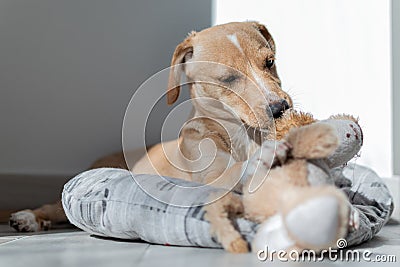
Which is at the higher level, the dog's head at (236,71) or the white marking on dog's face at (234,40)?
the white marking on dog's face at (234,40)

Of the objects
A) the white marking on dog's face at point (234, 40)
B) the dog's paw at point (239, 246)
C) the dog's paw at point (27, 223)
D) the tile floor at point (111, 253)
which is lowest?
the dog's paw at point (27, 223)

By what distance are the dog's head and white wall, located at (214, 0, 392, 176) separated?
26.3 inches

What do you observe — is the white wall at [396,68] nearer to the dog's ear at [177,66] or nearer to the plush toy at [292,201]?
the dog's ear at [177,66]

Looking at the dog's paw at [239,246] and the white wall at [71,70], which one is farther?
the white wall at [71,70]

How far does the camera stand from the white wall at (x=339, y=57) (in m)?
2.31

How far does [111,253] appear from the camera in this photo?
3.88ft

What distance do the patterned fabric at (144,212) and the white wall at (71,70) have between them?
1046 mm

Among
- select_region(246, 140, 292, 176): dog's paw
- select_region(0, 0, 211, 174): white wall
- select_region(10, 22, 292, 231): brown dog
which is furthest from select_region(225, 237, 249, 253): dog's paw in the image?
select_region(0, 0, 211, 174): white wall

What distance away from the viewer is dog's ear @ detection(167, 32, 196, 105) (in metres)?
1.83

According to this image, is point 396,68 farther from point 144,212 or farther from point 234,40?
point 144,212

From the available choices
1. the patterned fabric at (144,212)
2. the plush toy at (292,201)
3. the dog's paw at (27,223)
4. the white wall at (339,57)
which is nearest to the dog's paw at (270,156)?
the plush toy at (292,201)

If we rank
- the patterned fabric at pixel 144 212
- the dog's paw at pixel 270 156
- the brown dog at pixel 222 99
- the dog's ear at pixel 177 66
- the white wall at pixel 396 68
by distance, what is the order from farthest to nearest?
the white wall at pixel 396 68 → the dog's ear at pixel 177 66 → the brown dog at pixel 222 99 → the patterned fabric at pixel 144 212 → the dog's paw at pixel 270 156

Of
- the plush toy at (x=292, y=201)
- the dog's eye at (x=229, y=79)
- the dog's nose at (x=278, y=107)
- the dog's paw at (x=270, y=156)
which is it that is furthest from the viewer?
the dog's eye at (x=229, y=79)

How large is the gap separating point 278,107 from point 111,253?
586 mm
